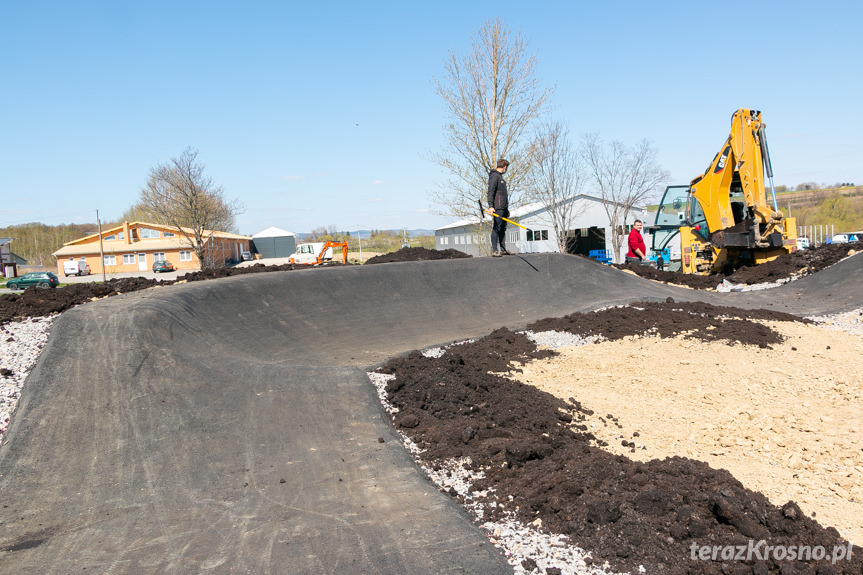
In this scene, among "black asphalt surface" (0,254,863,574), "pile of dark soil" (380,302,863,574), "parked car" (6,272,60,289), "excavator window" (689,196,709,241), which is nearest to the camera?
"pile of dark soil" (380,302,863,574)

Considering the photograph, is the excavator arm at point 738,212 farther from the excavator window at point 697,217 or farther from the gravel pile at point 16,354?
the gravel pile at point 16,354

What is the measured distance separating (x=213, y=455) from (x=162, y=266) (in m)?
52.0

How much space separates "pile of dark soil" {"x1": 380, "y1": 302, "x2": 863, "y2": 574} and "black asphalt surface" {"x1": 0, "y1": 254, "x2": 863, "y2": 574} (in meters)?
0.49

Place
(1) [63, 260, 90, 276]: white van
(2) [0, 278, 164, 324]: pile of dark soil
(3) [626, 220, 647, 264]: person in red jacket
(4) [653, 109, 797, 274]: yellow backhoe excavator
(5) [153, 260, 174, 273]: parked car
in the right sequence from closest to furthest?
(2) [0, 278, 164, 324]: pile of dark soil → (3) [626, 220, 647, 264]: person in red jacket → (4) [653, 109, 797, 274]: yellow backhoe excavator → (1) [63, 260, 90, 276]: white van → (5) [153, 260, 174, 273]: parked car

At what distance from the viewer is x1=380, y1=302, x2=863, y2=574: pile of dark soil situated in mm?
2965

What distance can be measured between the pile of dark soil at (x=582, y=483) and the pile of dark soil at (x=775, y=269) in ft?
33.5

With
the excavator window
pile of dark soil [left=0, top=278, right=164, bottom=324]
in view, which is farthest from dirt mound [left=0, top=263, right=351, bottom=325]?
the excavator window

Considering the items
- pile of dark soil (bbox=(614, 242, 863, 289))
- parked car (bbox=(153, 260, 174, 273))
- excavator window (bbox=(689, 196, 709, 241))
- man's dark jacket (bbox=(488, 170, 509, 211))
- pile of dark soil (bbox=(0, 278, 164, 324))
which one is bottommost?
pile of dark soil (bbox=(614, 242, 863, 289))

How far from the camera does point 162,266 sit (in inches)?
2002

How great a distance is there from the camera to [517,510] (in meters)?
3.67

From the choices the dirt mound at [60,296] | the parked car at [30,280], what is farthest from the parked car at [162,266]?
the dirt mound at [60,296]

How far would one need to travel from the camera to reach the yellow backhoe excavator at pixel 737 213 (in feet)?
50.3

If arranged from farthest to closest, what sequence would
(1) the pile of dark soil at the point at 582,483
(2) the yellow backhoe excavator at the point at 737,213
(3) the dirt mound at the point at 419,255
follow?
1. (2) the yellow backhoe excavator at the point at 737,213
2. (3) the dirt mound at the point at 419,255
3. (1) the pile of dark soil at the point at 582,483

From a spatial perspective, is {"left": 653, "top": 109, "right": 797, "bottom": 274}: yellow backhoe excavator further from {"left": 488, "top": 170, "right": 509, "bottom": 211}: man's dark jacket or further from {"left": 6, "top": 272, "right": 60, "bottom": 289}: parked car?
{"left": 6, "top": 272, "right": 60, "bottom": 289}: parked car
